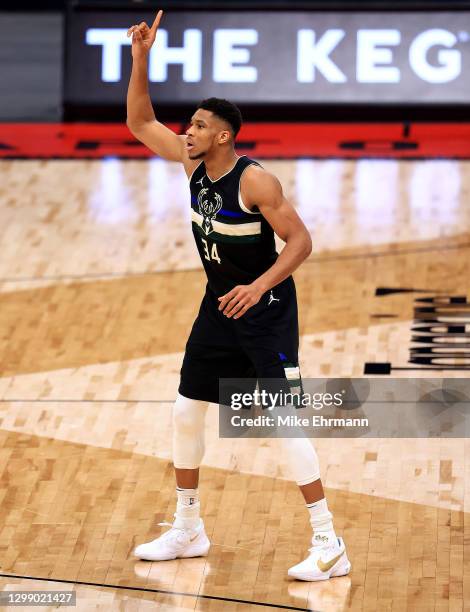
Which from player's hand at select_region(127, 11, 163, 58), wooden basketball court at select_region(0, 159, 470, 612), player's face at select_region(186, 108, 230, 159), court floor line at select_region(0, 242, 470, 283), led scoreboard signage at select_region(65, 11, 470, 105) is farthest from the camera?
led scoreboard signage at select_region(65, 11, 470, 105)

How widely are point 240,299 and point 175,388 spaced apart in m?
2.20

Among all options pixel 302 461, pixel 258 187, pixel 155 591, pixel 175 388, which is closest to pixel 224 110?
pixel 258 187

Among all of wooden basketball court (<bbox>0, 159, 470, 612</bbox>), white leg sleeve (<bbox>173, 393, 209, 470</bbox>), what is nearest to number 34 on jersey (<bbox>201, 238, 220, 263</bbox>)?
white leg sleeve (<bbox>173, 393, 209, 470</bbox>)

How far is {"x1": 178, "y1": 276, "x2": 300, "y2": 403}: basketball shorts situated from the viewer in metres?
5.21

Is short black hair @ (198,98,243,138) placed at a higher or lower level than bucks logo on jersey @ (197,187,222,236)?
higher

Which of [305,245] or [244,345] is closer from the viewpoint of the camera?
[305,245]

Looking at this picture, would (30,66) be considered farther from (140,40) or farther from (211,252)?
(211,252)

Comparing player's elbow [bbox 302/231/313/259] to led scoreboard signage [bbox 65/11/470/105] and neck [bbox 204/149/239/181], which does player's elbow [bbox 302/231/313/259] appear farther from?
led scoreboard signage [bbox 65/11/470/105]

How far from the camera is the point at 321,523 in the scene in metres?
A: 5.24

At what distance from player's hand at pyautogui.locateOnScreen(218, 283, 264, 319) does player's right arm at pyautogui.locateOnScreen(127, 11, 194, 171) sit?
0.58m

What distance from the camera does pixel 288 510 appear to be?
584 cm

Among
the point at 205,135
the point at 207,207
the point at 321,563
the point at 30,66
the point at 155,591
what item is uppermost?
the point at 205,135

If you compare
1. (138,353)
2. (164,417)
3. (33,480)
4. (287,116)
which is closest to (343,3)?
(287,116)

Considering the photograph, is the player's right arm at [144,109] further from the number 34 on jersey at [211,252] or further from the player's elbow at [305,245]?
the player's elbow at [305,245]
